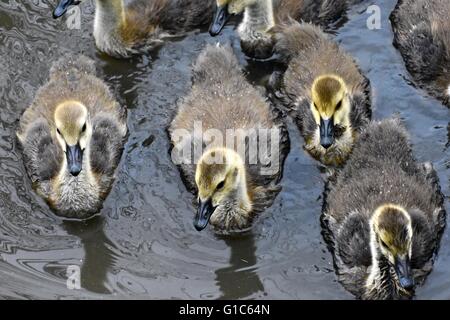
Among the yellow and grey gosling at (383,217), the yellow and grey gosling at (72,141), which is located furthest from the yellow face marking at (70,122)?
the yellow and grey gosling at (383,217)

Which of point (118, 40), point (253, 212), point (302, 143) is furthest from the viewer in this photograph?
point (118, 40)

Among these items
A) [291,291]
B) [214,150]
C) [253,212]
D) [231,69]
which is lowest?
[291,291]

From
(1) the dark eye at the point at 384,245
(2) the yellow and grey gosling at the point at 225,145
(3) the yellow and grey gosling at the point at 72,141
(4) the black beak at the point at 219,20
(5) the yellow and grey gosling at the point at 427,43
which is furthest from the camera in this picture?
(4) the black beak at the point at 219,20

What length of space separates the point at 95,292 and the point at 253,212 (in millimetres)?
1361

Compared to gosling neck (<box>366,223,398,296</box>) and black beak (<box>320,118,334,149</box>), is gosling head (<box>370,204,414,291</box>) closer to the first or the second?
gosling neck (<box>366,223,398,296</box>)

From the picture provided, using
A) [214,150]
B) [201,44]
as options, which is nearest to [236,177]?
[214,150]

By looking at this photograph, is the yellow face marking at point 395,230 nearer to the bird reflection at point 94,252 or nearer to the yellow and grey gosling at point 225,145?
the yellow and grey gosling at point 225,145

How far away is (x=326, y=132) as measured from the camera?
25.5 ft

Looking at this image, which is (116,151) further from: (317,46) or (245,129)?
(317,46)

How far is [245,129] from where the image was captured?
775 cm

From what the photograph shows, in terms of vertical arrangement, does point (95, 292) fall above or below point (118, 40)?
below

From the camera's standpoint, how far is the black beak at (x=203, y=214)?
23.6 feet

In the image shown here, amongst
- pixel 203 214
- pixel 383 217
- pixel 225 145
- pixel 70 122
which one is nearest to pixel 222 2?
pixel 225 145

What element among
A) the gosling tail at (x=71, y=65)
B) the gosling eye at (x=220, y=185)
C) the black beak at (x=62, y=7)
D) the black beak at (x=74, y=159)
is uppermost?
the black beak at (x=62, y=7)
